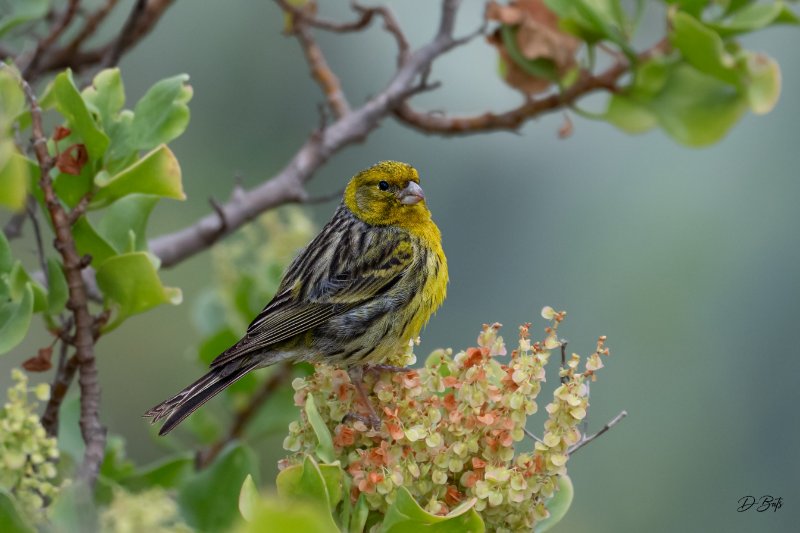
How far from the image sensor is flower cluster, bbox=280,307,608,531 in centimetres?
204

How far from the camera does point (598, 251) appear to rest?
577 centimetres

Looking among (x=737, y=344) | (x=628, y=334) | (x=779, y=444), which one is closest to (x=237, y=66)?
(x=628, y=334)

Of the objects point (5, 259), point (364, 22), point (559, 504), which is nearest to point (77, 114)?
point (5, 259)

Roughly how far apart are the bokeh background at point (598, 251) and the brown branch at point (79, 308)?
2252 millimetres

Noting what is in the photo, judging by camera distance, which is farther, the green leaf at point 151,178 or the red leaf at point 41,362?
the red leaf at point 41,362

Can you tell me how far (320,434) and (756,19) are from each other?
188 centimetres

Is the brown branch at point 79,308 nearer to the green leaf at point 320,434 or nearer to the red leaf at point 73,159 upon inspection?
the red leaf at point 73,159

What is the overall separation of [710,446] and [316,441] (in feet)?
12.2

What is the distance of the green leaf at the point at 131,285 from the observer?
96.0 inches

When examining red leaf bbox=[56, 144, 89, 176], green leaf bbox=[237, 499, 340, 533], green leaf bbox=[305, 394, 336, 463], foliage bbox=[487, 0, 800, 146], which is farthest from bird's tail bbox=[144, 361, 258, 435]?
green leaf bbox=[237, 499, 340, 533]

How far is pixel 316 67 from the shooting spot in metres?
3.85

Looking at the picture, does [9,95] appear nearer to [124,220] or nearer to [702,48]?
[124,220]

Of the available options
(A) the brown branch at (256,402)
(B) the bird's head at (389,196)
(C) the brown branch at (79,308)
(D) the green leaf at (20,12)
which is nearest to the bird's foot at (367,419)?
(C) the brown branch at (79,308)

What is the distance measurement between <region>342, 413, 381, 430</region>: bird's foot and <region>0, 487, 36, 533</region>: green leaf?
0.68 m
